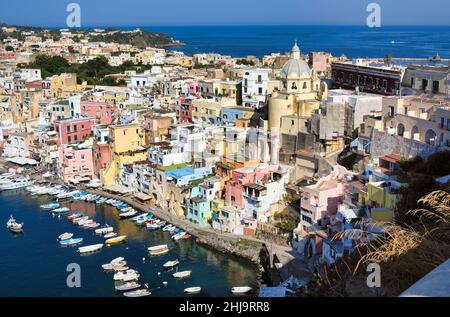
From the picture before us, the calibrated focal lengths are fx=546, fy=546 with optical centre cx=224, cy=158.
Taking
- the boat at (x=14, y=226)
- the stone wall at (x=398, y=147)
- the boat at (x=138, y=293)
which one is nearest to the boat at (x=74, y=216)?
the boat at (x=14, y=226)

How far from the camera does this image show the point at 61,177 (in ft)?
64.0

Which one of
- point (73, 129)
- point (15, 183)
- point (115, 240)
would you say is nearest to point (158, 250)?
point (115, 240)

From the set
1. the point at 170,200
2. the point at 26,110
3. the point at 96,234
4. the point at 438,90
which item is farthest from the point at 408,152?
the point at 26,110

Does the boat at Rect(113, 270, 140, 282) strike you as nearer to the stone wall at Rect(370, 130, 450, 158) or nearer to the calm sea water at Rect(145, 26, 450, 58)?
the stone wall at Rect(370, 130, 450, 158)

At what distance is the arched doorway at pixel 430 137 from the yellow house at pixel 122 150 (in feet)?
31.2

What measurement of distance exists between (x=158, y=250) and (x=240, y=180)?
279 centimetres

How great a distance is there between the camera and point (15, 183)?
19094 mm

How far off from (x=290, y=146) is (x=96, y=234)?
6.14m

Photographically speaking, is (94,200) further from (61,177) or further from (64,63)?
(64,63)

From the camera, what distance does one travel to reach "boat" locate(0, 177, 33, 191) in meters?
18.9

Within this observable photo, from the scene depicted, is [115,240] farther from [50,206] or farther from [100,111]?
[100,111]

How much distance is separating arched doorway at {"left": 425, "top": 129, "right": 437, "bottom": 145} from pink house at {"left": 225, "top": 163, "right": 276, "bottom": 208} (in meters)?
3.96

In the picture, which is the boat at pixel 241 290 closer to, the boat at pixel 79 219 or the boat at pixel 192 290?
the boat at pixel 192 290

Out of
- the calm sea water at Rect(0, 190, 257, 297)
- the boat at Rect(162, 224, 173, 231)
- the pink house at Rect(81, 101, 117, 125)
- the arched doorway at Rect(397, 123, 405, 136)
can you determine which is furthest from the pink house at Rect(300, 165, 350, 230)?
the pink house at Rect(81, 101, 117, 125)
